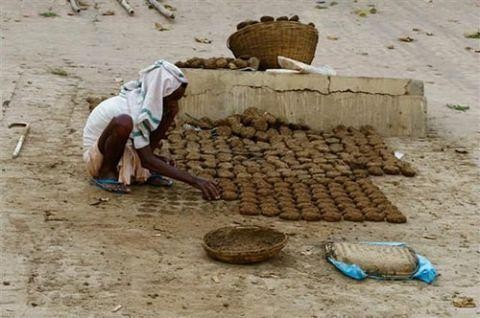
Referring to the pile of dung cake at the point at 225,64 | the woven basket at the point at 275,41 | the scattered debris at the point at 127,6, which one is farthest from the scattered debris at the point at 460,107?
the scattered debris at the point at 127,6

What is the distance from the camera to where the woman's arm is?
17.0 feet

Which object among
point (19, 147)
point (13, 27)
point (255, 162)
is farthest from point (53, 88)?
point (13, 27)

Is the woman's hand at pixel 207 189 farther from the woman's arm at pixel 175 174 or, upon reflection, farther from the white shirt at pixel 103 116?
the white shirt at pixel 103 116

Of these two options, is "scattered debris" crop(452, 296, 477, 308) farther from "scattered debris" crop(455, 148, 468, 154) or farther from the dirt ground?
"scattered debris" crop(455, 148, 468, 154)

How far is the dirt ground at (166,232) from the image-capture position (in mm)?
4012

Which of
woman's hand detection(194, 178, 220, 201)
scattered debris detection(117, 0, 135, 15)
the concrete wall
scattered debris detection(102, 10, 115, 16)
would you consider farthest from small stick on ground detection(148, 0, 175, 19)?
woman's hand detection(194, 178, 220, 201)

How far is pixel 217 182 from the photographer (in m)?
5.76

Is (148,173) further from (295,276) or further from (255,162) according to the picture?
(295,276)

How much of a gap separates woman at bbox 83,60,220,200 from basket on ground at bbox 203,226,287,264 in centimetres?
53

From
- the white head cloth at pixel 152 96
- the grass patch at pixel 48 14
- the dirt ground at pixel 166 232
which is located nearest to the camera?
the dirt ground at pixel 166 232

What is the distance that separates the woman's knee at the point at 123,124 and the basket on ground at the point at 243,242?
3.09 ft

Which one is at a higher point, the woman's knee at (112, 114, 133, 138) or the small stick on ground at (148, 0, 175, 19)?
the woman's knee at (112, 114, 133, 138)

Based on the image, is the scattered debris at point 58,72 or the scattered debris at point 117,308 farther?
the scattered debris at point 58,72

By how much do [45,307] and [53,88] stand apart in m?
4.44
